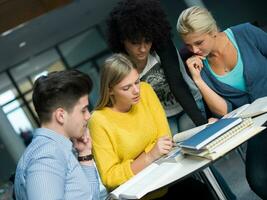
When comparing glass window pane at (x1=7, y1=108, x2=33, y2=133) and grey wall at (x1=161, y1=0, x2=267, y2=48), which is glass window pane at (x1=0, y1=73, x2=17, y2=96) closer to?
glass window pane at (x1=7, y1=108, x2=33, y2=133)

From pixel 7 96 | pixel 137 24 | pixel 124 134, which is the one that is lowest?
pixel 124 134

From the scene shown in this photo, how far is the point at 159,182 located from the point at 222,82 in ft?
2.74

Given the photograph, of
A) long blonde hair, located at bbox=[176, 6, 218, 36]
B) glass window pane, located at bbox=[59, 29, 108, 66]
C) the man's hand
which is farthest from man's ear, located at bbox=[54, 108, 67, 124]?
glass window pane, located at bbox=[59, 29, 108, 66]

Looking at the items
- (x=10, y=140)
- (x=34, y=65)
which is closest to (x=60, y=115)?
(x=10, y=140)

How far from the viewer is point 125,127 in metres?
1.81

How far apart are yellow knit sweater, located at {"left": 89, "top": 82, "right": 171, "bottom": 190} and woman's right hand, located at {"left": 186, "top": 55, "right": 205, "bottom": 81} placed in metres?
0.23

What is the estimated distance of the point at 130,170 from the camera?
5.37 ft

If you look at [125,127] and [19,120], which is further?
[19,120]

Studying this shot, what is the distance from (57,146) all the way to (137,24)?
34.8 inches

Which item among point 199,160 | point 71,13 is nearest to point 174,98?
point 199,160

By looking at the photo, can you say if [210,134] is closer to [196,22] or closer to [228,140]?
[228,140]

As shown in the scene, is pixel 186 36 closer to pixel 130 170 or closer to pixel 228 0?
pixel 130 170

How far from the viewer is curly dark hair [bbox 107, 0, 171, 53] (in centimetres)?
196

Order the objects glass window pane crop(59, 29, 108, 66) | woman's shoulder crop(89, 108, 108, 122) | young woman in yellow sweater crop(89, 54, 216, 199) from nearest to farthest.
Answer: young woman in yellow sweater crop(89, 54, 216, 199), woman's shoulder crop(89, 108, 108, 122), glass window pane crop(59, 29, 108, 66)
